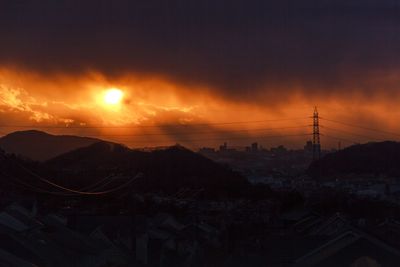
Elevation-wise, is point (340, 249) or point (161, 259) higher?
point (340, 249)

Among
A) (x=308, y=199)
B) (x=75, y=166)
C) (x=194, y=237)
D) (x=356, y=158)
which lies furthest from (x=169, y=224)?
(x=356, y=158)

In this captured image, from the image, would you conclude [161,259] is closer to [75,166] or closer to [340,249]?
[340,249]

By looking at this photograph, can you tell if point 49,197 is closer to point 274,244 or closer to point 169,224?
point 169,224

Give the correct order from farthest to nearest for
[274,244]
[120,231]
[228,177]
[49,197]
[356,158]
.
→ 1. [356,158]
2. [228,177]
3. [49,197]
4. [120,231]
5. [274,244]

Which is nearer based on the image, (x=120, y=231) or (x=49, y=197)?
(x=120, y=231)

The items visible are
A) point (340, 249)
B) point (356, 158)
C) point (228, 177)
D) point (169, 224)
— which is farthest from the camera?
point (356, 158)

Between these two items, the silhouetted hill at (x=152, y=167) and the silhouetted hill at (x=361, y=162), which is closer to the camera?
the silhouetted hill at (x=152, y=167)

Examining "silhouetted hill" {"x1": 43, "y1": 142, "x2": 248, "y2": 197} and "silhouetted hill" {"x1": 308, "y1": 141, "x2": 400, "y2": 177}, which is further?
"silhouetted hill" {"x1": 308, "y1": 141, "x2": 400, "y2": 177}

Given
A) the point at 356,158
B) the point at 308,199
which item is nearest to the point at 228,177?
the point at 308,199
